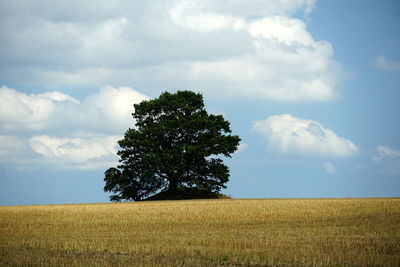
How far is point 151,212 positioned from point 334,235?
672 inches

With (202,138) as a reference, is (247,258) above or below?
below

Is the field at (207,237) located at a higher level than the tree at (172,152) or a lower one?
lower

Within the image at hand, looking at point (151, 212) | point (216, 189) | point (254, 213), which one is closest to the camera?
point (254, 213)

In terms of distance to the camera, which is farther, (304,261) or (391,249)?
(391,249)

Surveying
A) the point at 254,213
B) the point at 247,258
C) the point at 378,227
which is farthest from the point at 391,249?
the point at 254,213

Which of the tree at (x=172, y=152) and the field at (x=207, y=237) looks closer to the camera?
the field at (x=207, y=237)

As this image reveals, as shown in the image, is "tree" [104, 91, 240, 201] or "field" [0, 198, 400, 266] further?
"tree" [104, 91, 240, 201]

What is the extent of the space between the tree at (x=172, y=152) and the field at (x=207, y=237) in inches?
626

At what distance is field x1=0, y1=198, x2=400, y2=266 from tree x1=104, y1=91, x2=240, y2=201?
52.2 ft

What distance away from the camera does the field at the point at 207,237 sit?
15.5 metres

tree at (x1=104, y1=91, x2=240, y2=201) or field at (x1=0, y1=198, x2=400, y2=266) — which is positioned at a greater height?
tree at (x1=104, y1=91, x2=240, y2=201)

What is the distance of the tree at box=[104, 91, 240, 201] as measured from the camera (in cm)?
5273

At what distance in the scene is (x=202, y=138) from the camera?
54.1 meters

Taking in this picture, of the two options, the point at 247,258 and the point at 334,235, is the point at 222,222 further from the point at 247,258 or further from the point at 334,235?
the point at 247,258
